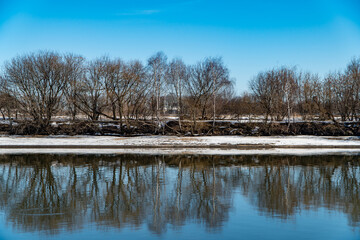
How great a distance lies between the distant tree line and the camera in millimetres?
37531

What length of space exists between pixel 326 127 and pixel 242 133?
902cm

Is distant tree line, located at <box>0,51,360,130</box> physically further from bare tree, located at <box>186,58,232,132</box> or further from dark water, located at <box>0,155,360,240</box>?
dark water, located at <box>0,155,360,240</box>

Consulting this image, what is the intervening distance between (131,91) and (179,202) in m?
32.6

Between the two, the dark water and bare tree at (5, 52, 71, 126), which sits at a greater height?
bare tree at (5, 52, 71, 126)

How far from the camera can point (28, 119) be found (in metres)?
38.0

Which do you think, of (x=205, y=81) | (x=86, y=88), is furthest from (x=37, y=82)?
(x=205, y=81)

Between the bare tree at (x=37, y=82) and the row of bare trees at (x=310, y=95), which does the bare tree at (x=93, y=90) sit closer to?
the bare tree at (x=37, y=82)

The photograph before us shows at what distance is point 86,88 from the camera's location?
40438 mm

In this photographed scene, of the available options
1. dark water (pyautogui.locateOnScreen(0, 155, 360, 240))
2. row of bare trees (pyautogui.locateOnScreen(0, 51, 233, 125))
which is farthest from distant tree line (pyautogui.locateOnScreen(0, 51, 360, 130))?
dark water (pyautogui.locateOnScreen(0, 155, 360, 240))

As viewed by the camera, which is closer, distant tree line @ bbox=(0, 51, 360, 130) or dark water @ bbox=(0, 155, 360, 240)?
dark water @ bbox=(0, 155, 360, 240)

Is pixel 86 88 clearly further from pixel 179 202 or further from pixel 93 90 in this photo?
pixel 179 202

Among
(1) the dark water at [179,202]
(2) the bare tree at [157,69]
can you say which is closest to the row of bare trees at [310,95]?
(2) the bare tree at [157,69]

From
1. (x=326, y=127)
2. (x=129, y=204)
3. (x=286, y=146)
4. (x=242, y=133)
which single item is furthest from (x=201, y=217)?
(x=326, y=127)

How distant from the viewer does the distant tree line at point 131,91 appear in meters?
37.5
